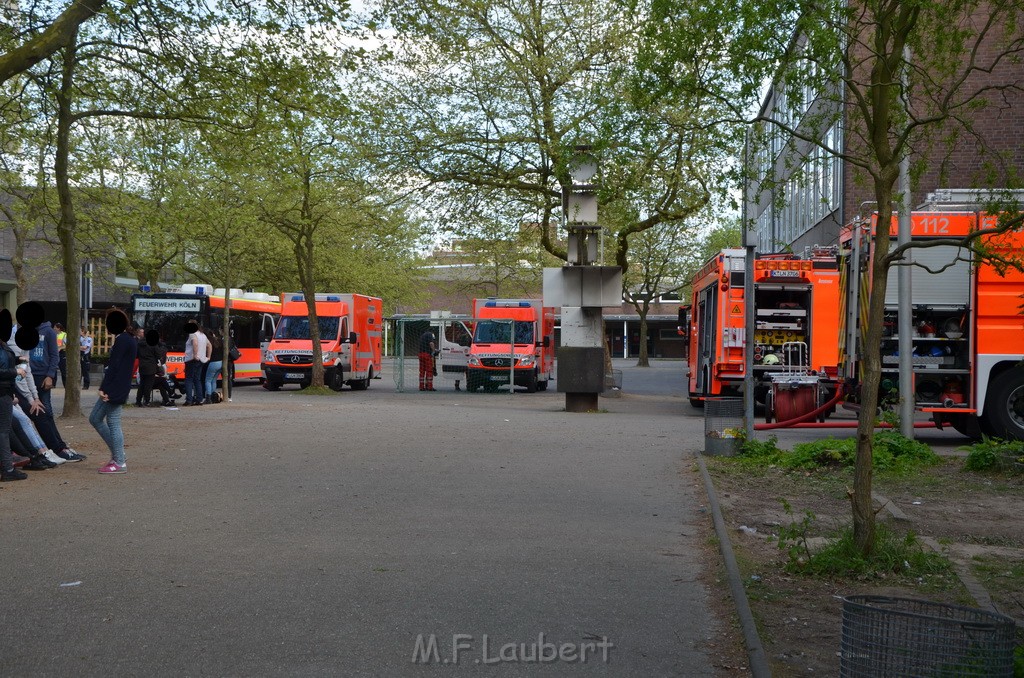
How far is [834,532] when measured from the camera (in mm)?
8883

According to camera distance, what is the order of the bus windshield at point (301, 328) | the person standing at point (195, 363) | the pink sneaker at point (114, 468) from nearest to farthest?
the pink sneaker at point (114, 468) → the person standing at point (195, 363) → the bus windshield at point (301, 328)

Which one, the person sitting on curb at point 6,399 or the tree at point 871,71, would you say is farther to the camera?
the person sitting on curb at point 6,399

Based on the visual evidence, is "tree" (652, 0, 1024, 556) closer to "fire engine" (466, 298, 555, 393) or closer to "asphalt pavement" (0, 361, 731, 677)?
"asphalt pavement" (0, 361, 731, 677)

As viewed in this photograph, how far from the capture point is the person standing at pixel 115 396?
487 inches

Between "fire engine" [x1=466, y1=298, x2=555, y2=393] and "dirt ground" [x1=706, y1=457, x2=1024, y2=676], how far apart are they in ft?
66.0

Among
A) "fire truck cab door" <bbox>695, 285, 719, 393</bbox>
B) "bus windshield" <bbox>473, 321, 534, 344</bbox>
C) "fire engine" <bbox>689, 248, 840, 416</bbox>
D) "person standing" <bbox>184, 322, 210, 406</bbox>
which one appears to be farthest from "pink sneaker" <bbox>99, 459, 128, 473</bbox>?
"bus windshield" <bbox>473, 321, 534, 344</bbox>

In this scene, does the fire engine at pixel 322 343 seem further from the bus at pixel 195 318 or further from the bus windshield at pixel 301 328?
the bus at pixel 195 318

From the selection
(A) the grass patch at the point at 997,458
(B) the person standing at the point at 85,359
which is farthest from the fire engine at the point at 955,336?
(B) the person standing at the point at 85,359

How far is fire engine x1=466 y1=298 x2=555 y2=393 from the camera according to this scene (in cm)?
3412

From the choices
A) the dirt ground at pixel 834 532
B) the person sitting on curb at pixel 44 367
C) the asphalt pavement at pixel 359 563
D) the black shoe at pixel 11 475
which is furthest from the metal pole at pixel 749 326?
the black shoe at pixel 11 475

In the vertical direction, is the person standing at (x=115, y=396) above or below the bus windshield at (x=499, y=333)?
below

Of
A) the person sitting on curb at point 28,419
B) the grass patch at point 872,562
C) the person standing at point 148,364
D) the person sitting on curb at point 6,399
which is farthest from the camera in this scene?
the person standing at point 148,364

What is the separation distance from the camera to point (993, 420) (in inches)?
644

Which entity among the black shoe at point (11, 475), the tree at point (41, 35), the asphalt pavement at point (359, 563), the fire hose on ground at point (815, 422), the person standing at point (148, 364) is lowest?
the asphalt pavement at point (359, 563)
